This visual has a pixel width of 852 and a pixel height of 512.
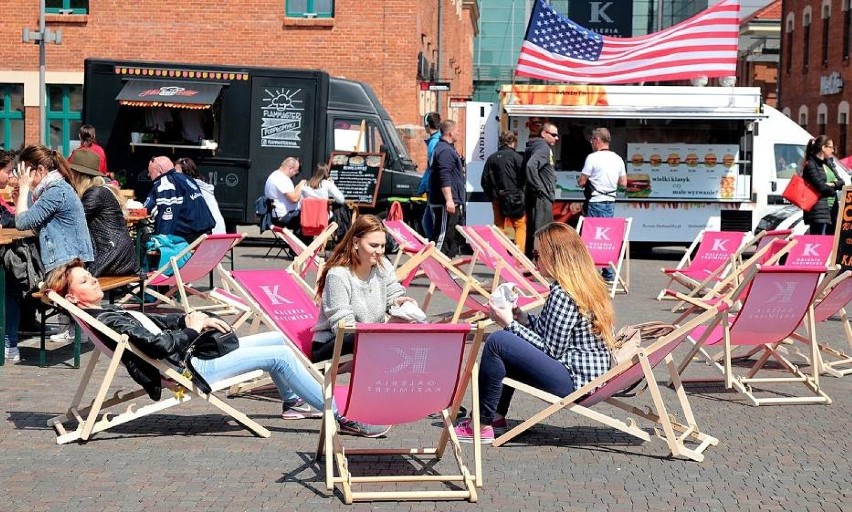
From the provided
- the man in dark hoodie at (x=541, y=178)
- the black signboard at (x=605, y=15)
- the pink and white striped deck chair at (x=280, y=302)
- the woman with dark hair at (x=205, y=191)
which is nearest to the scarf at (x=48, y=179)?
the pink and white striped deck chair at (x=280, y=302)

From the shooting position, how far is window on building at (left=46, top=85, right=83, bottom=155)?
30281 millimetres

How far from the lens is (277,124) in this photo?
22016 millimetres

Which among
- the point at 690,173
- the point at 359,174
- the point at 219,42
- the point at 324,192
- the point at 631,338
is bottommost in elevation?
the point at 631,338

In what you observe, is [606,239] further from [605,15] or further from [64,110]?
[605,15]

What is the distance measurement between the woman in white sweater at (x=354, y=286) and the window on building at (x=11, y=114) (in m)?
24.4

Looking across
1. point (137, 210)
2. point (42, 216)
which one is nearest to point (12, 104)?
point (137, 210)

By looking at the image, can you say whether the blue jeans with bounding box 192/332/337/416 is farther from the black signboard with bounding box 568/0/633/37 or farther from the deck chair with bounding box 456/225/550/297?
the black signboard with bounding box 568/0/633/37

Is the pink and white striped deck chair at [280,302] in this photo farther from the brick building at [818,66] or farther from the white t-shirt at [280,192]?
the brick building at [818,66]

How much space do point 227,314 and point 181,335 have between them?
5.99 m

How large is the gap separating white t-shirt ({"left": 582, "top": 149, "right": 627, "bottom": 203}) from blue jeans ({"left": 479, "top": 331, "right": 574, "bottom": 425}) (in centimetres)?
965

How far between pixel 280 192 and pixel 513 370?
11511mm

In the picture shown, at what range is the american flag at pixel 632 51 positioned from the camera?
20.1 metres

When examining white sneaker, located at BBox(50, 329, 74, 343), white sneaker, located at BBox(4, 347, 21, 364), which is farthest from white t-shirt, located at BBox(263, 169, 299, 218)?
white sneaker, located at BBox(4, 347, 21, 364)

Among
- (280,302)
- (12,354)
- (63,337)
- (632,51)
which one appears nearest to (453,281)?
(280,302)
